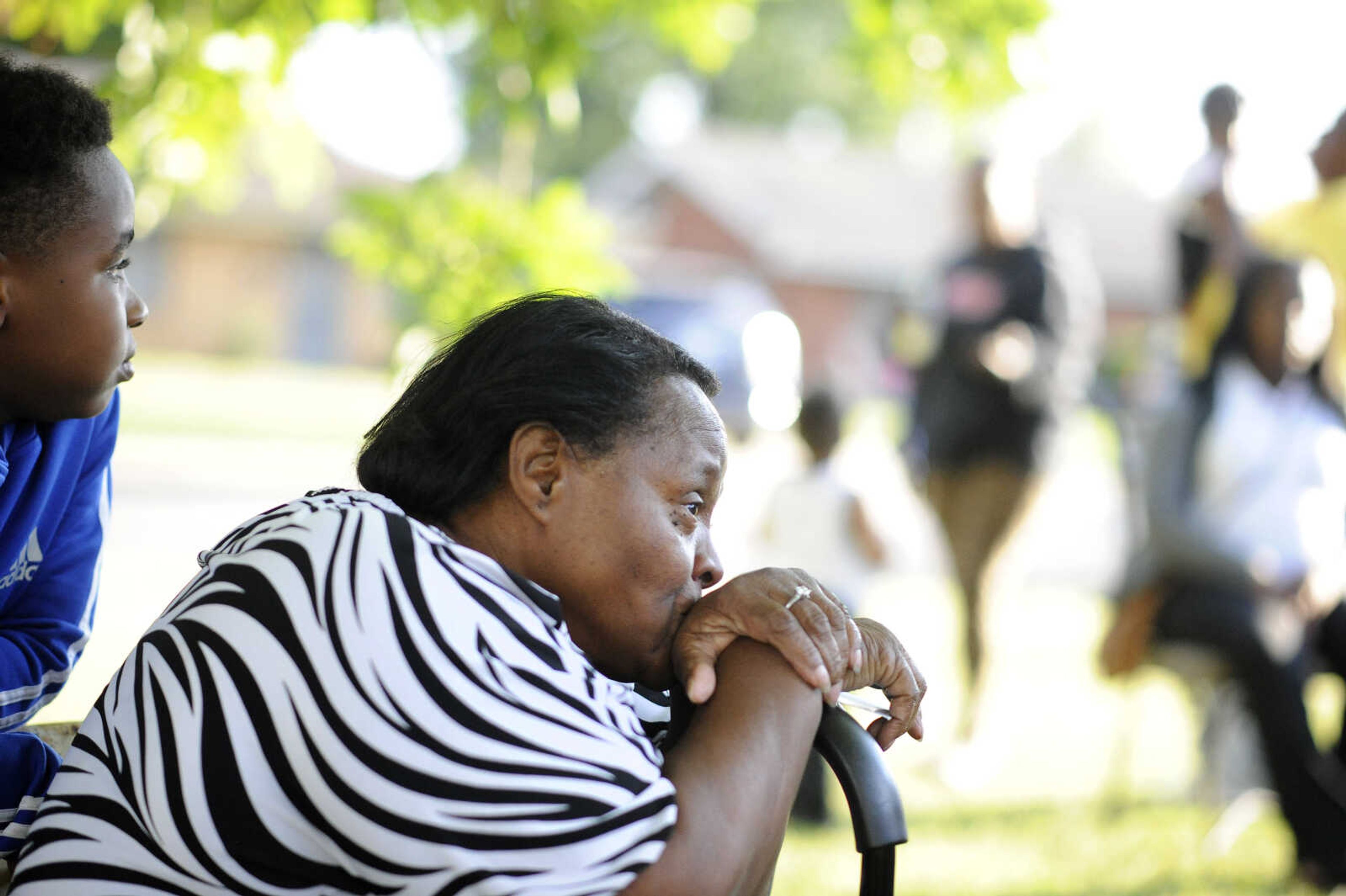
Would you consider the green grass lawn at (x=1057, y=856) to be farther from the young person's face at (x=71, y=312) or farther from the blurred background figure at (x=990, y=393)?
the young person's face at (x=71, y=312)

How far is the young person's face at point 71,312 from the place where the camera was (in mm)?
1508

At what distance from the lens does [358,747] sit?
3.83 feet

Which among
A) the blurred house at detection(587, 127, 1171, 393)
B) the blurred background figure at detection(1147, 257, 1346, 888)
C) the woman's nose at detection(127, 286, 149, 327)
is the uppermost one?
the blurred house at detection(587, 127, 1171, 393)

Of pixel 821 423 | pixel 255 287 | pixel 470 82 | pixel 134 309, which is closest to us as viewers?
pixel 134 309

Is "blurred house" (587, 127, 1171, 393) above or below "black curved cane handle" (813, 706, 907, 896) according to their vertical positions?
above

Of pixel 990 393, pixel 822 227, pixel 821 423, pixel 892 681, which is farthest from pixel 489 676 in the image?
pixel 822 227

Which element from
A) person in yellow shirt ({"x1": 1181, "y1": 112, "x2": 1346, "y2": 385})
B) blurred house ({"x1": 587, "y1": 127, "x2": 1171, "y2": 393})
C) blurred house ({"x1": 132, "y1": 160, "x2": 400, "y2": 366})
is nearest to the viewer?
person in yellow shirt ({"x1": 1181, "y1": 112, "x2": 1346, "y2": 385})

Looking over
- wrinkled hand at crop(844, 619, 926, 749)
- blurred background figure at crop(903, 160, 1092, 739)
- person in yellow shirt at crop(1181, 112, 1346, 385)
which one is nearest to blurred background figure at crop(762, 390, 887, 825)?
blurred background figure at crop(903, 160, 1092, 739)

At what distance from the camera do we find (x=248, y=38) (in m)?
3.98

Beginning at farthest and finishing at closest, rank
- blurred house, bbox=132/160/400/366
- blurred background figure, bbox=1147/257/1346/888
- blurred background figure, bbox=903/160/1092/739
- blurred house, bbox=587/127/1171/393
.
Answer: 1. blurred house, bbox=587/127/1171/393
2. blurred house, bbox=132/160/400/366
3. blurred background figure, bbox=903/160/1092/739
4. blurred background figure, bbox=1147/257/1346/888

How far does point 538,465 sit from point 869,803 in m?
0.47

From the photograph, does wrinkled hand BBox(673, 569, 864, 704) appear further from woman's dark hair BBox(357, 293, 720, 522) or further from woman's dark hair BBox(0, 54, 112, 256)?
woman's dark hair BBox(0, 54, 112, 256)

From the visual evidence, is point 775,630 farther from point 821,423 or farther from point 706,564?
point 821,423

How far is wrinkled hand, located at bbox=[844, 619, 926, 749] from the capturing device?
1.51m
